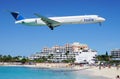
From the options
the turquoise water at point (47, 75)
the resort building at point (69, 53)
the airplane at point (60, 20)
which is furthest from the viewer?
the resort building at point (69, 53)

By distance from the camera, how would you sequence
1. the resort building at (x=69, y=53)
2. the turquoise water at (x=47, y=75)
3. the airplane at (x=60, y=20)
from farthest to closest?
the resort building at (x=69, y=53)
the turquoise water at (x=47, y=75)
the airplane at (x=60, y=20)

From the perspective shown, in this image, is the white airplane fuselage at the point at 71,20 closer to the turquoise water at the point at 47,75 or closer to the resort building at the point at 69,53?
the turquoise water at the point at 47,75

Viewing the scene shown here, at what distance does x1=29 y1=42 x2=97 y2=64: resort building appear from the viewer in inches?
5664

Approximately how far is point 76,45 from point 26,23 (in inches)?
6079

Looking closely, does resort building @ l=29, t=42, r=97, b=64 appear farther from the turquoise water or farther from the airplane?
the airplane

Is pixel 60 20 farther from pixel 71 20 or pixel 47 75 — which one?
Result: pixel 47 75

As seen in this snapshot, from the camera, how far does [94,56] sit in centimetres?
14600

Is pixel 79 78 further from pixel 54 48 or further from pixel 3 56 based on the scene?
pixel 54 48

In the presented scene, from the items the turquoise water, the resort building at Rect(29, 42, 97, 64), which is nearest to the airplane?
the turquoise water

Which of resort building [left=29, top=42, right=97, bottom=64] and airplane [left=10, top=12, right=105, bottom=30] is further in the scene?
resort building [left=29, top=42, right=97, bottom=64]

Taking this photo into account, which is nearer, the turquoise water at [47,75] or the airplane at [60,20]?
the airplane at [60,20]

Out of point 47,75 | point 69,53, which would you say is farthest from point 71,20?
point 69,53

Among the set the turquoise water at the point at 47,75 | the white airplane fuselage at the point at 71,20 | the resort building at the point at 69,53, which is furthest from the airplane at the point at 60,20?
the resort building at the point at 69,53

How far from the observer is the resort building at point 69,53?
144 metres
